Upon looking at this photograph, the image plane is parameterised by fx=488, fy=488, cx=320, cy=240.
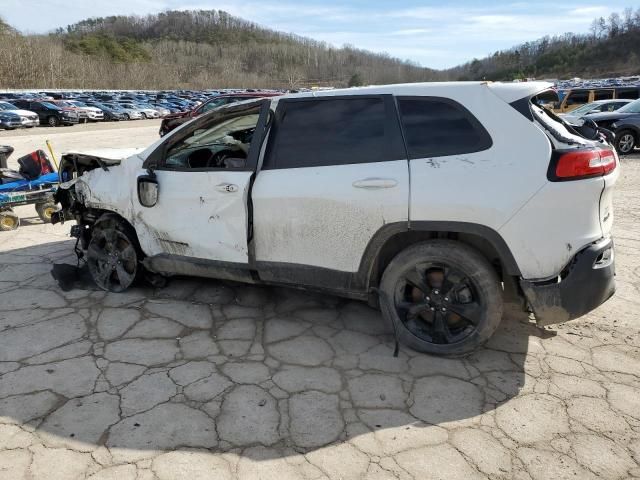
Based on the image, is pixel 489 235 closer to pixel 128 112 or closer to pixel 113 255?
pixel 113 255

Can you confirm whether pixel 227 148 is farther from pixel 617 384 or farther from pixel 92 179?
pixel 617 384

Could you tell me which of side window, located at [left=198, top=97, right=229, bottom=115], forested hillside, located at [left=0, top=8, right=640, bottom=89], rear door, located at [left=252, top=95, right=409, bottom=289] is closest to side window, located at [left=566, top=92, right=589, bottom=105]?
side window, located at [left=198, top=97, right=229, bottom=115]

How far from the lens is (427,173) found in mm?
2928

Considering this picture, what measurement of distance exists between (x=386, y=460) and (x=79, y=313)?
2.82 metres

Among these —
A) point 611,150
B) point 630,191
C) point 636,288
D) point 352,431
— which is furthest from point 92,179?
point 630,191

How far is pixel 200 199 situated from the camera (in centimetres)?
364

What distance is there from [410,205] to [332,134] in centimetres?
76

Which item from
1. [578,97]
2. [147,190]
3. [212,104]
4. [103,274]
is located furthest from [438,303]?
[578,97]

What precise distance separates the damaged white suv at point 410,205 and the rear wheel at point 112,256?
16.3 inches

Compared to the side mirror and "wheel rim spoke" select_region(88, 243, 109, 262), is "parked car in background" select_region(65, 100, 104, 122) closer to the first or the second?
"wheel rim spoke" select_region(88, 243, 109, 262)

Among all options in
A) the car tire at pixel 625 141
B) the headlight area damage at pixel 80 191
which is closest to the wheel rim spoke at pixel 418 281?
the headlight area damage at pixel 80 191

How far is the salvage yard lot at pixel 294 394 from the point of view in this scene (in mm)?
2332

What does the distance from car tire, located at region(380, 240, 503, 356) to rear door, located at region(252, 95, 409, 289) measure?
289 millimetres

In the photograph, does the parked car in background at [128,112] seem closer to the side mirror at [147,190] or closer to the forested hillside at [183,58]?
the side mirror at [147,190]
